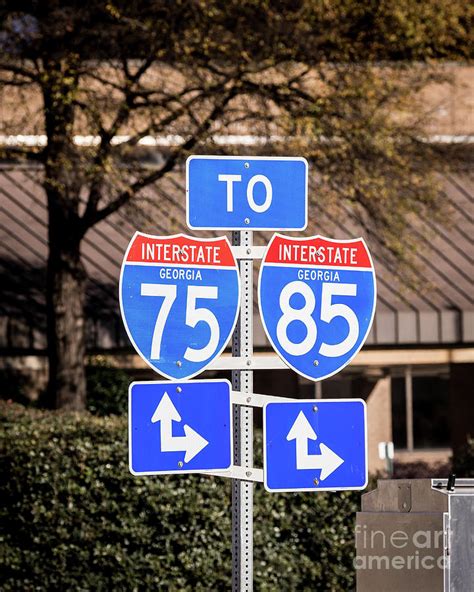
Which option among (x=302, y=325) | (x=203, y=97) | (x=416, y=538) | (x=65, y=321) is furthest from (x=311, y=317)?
(x=65, y=321)

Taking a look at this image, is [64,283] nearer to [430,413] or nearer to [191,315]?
[430,413]

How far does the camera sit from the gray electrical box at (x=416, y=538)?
17.2 ft

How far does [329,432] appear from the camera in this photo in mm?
5641

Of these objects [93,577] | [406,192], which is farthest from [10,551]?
[406,192]

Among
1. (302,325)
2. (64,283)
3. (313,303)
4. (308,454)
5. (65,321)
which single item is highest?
(64,283)

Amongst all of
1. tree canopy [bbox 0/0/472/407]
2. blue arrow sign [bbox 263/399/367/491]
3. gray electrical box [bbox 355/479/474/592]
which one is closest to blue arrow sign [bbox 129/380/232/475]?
blue arrow sign [bbox 263/399/367/491]

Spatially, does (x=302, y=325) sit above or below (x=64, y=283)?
below

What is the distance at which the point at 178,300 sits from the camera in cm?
554

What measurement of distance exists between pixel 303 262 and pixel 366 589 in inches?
61.3

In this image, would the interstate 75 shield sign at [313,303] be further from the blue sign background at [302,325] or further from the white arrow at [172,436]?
the white arrow at [172,436]

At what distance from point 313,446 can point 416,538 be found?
0.64 m

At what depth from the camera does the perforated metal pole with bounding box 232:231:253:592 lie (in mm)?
5598

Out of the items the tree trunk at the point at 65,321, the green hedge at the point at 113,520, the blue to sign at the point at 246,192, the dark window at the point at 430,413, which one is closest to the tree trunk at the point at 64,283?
the tree trunk at the point at 65,321

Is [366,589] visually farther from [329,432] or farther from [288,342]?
[288,342]
